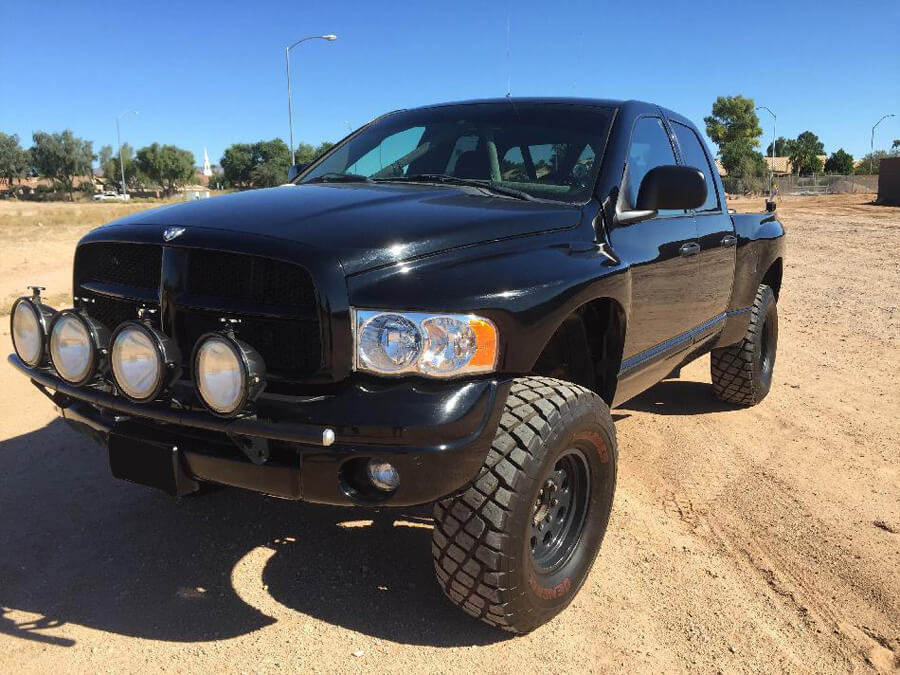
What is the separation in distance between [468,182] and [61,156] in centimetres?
8662

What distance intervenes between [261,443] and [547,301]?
103cm

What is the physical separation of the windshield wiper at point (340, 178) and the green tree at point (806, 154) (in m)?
81.3

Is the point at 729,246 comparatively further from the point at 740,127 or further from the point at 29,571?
the point at 740,127

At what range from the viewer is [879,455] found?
4.22m

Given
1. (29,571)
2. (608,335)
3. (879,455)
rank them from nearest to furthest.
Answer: (29,571), (608,335), (879,455)

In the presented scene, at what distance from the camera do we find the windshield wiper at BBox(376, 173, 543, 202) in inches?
119

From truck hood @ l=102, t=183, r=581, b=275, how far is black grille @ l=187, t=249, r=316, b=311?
0.31 ft

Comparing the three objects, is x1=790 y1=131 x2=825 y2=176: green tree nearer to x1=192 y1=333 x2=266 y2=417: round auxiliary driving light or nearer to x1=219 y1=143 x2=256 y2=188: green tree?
x1=219 y1=143 x2=256 y2=188: green tree

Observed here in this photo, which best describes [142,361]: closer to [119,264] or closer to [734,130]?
[119,264]

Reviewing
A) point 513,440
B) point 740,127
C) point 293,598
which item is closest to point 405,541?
point 293,598

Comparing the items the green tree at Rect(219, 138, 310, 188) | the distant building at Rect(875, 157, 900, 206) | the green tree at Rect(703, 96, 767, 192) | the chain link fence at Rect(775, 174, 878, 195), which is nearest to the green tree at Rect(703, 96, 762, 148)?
the green tree at Rect(703, 96, 767, 192)

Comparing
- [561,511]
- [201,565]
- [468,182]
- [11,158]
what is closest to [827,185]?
[468,182]

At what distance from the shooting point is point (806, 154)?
243 ft

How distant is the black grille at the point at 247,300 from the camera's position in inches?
86.3
